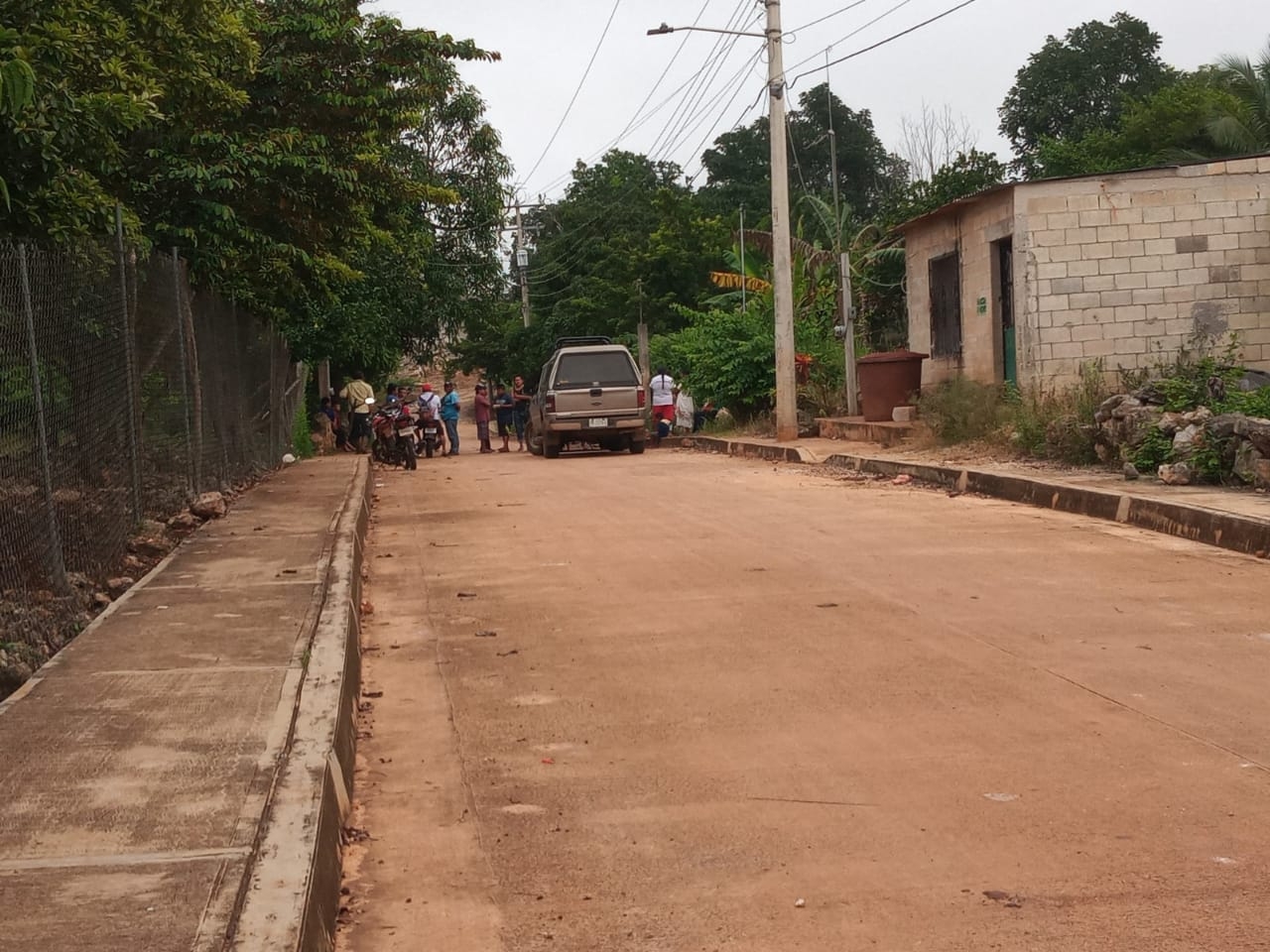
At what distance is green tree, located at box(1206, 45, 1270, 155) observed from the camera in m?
40.4

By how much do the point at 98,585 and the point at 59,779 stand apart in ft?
14.9

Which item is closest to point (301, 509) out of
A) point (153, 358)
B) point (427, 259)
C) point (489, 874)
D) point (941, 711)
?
point (153, 358)

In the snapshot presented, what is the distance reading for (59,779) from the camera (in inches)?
184

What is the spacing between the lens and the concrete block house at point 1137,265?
64.3ft

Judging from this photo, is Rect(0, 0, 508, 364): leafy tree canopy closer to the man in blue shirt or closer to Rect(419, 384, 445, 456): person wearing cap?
Rect(419, 384, 445, 456): person wearing cap

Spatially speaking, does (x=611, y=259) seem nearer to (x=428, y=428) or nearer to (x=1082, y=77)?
(x=1082, y=77)

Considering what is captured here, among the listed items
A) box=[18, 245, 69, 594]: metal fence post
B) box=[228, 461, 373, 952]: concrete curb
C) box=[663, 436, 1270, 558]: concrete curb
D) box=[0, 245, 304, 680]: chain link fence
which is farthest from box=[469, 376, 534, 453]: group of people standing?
box=[228, 461, 373, 952]: concrete curb

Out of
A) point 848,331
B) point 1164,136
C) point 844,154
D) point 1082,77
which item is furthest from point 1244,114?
point 844,154

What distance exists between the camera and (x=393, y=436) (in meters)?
26.0

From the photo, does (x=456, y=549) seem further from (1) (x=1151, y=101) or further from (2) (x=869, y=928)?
(1) (x=1151, y=101)

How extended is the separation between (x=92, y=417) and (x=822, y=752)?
576cm

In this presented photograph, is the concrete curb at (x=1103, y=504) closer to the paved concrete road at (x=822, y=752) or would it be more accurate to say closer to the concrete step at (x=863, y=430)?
the paved concrete road at (x=822, y=752)

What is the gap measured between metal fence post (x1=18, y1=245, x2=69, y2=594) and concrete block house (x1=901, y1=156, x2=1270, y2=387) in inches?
577

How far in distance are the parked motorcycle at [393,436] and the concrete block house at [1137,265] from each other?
33.2 ft
